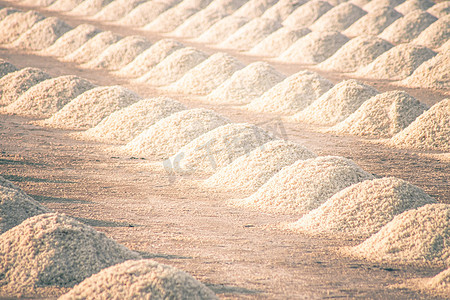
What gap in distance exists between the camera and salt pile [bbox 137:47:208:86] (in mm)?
15977

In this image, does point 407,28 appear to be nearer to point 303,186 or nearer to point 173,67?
point 173,67

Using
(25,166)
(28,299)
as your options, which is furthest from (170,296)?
(25,166)

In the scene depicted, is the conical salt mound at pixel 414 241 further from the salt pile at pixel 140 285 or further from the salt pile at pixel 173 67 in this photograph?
the salt pile at pixel 173 67

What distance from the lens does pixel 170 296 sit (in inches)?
139

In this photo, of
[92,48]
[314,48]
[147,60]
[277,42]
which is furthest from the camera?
[277,42]

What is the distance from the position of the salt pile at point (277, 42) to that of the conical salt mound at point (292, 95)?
23.1 feet

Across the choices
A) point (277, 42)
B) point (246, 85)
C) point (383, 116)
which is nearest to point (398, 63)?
point (246, 85)

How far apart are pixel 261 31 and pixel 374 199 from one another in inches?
681

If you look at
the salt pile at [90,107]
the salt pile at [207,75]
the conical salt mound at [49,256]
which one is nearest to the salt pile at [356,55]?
the salt pile at [207,75]

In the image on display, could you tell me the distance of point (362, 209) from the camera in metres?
5.80

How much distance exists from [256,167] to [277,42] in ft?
45.3

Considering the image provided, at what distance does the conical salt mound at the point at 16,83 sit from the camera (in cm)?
1289

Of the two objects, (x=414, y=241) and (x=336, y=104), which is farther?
(x=336, y=104)

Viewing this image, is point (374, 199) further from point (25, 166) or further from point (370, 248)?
point (25, 166)
